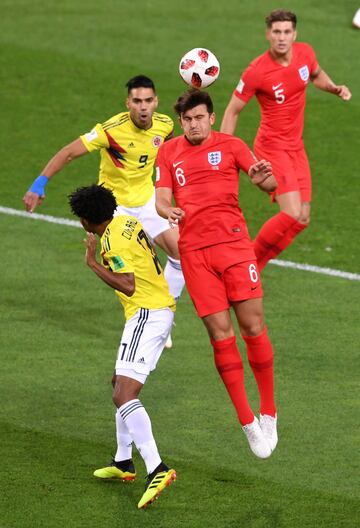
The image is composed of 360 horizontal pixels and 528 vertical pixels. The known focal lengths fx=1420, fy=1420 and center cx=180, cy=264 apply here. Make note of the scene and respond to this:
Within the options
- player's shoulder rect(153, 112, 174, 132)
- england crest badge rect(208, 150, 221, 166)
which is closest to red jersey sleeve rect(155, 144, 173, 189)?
england crest badge rect(208, 150, 221, 166)

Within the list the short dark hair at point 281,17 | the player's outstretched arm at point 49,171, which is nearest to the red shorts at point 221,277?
the player's outstretched arm at point 49,171

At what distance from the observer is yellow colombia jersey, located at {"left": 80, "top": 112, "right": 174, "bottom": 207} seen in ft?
41.1

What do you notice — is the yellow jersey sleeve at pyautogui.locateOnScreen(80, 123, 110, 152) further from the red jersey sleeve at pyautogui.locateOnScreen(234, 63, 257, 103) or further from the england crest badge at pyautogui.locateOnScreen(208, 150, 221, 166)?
the england crest badge at pyautogui.locateOnScreen(208, 150, 221, 166)

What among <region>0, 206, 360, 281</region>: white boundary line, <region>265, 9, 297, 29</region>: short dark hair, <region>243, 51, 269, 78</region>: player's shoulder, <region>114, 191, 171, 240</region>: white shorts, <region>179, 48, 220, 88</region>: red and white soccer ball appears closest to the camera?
<region>179, 48, 220, 88</region>: red and white soccer ball

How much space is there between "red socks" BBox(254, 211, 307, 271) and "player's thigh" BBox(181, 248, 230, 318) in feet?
10.5

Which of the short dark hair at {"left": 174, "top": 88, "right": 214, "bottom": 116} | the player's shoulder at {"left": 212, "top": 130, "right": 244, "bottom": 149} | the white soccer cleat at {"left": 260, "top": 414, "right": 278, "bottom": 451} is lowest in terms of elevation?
the white soccer cleat at {"left": 260, "top": 414, "right": 278, "bottom": 451}

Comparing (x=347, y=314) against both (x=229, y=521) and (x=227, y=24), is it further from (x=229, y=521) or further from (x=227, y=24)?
(x=227, y=24)

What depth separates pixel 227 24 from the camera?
2256 cm

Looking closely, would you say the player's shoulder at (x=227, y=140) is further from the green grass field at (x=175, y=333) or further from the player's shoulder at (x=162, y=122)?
the player's shoulder at (x=162, y=122)

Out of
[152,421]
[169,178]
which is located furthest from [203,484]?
[169,178]

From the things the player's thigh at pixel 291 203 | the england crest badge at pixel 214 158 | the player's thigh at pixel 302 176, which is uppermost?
the england crest badge at pixel 214 158

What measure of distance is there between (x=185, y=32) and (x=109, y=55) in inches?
55.7

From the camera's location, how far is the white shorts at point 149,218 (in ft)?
42.3

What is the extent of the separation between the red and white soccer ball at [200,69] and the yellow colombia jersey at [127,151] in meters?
1.00
